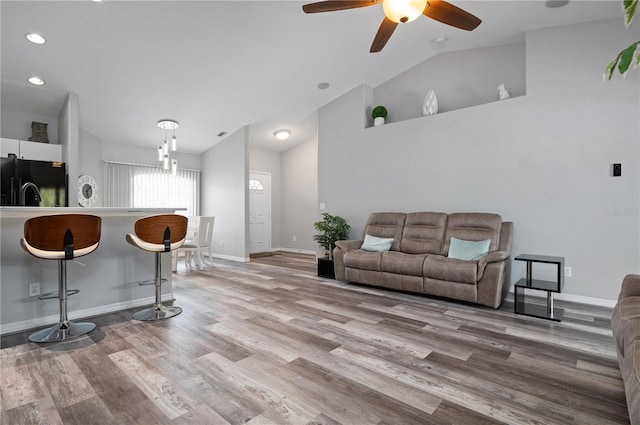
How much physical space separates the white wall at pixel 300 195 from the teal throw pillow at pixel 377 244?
10.8 feet

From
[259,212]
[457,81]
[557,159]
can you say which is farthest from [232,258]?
[557,159]

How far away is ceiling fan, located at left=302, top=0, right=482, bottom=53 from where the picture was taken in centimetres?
220

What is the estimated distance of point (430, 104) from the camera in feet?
16.1

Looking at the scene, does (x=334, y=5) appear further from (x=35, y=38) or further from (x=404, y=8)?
(x=35, y=38)

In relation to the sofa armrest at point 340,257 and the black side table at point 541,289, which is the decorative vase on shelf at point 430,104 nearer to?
the sofa armrest at point 340,257

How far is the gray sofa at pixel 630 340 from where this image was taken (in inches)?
45.6

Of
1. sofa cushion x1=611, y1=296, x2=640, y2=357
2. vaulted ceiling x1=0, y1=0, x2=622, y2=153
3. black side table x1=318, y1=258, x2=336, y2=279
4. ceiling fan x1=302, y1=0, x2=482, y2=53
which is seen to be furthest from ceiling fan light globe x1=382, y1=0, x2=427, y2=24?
black side table x1=318, y1=258, x2=336, y2=279

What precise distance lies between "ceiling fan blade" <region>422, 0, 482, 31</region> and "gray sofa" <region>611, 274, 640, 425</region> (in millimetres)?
2215

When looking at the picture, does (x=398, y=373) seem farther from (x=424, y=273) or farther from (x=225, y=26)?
(x=225, y=26)

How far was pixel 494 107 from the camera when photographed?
4281 millimetres

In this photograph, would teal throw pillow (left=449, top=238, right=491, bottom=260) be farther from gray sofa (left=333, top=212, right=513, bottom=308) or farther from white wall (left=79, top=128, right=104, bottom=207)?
white wall (left=79, top=128, right=104, bottom=207)

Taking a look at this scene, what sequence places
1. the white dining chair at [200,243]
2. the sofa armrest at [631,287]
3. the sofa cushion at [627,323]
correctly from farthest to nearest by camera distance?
the white dining chair at [200,243], the sofa armrest at [631,287], the sofa cushion at [627,323]

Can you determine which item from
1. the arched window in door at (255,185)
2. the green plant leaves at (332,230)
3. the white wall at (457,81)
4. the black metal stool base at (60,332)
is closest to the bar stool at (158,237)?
the black metal stool base at (60,332)

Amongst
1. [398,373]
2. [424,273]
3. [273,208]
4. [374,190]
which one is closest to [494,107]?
[374,190]
